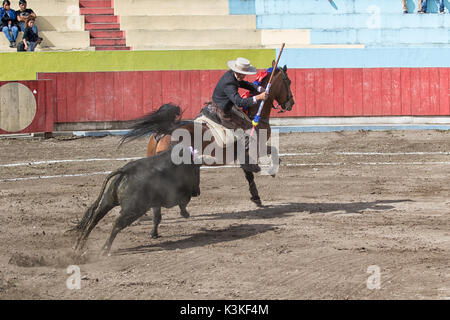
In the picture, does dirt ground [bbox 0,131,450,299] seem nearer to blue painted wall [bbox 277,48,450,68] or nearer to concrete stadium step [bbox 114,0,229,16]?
blue painted wall [bbox 277,48,450,68]

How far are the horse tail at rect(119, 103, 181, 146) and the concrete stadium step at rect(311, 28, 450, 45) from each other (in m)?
14.1

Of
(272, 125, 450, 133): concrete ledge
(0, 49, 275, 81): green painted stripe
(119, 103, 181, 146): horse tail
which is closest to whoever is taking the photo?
(119, 103, 181, 146): horse tail

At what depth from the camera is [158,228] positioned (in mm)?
8617

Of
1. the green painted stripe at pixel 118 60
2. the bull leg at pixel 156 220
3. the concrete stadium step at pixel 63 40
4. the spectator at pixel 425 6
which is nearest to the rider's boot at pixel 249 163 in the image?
the bull leg at pixel 156 220

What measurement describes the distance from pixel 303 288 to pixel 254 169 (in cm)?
326

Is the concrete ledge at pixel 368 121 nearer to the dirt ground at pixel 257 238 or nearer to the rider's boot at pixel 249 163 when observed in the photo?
the dirt ground at pixel 257 238

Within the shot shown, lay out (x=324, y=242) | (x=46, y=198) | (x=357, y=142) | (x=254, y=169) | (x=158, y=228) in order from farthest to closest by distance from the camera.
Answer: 1. (x=357, y=142)
2. (x=46, y=198)
3. (x=254, y=169)
4. (x=158, y=228)
5. (x=324, y=242)

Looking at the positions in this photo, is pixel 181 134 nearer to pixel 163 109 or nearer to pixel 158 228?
pixel 163 109

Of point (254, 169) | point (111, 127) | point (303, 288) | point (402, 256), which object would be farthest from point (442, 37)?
point (303, 288)

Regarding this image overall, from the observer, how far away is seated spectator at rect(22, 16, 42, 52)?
19359 millimetres

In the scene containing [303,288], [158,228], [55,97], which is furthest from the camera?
[55,97]

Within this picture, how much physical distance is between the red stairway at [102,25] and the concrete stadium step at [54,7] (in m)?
0.31

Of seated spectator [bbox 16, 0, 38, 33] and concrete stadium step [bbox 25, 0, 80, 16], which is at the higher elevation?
concrete stadium step [bbox 25, 0, 80, 16]

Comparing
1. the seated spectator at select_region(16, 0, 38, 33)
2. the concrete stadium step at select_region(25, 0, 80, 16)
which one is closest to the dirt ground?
the seated spectator at select_region(16, 0, 38, 33)
